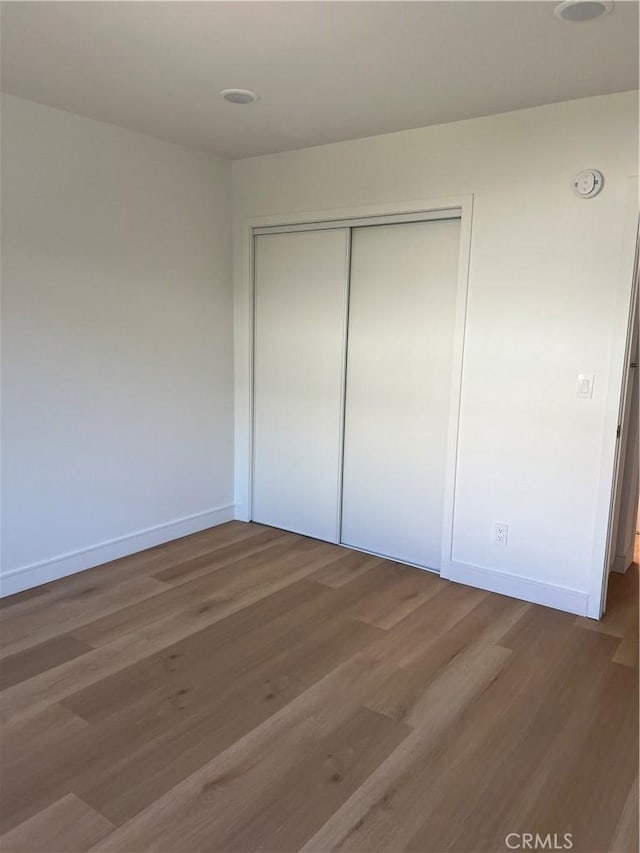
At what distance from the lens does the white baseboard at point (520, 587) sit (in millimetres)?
3139

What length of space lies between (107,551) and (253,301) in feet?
6.14

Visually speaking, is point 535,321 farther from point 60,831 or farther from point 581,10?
point 60,831

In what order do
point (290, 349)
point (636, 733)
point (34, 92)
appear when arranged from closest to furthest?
point (636, 733) < point (34, 92) < point (290, 349)

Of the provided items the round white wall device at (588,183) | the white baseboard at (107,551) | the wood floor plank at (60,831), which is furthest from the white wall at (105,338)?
the round white wall device at (588,183)

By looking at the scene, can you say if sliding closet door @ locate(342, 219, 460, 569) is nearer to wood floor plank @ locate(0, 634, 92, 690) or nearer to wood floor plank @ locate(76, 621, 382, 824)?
wood floor plank @ locate(76, 621, 382, 824)

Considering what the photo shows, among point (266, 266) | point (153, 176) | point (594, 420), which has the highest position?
point (153, 176)

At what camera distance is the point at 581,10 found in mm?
2008

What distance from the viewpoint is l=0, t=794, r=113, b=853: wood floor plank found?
170cm

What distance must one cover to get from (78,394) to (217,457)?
1.19m

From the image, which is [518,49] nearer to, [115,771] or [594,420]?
[594,420]

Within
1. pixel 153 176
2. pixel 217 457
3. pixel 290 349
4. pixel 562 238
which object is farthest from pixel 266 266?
pixel 562 238

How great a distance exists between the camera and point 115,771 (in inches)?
78.3

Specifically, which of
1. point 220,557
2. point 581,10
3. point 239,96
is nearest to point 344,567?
point 220,557

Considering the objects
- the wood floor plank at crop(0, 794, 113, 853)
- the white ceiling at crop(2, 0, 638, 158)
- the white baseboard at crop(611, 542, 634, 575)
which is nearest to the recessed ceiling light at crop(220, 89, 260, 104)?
the white ceiling at crop(2, 0, 638, 158)
